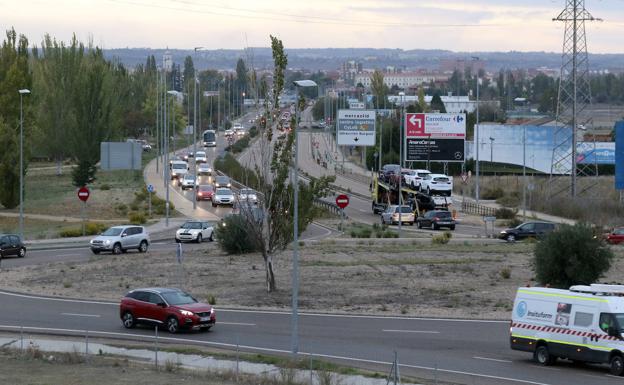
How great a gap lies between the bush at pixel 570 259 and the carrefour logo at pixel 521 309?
12282 millimetres

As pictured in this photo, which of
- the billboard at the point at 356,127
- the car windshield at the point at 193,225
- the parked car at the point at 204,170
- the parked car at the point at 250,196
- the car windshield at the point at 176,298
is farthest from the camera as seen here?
the parked car at the point at 204,170

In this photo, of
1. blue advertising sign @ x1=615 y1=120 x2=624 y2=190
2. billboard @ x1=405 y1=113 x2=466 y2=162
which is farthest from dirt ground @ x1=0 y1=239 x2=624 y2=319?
billboard @ x1=405 y1=113 x2=466 y2=162

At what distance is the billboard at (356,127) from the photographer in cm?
10194

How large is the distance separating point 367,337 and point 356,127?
73365mm

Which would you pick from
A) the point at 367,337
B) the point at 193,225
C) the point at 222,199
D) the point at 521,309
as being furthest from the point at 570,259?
the point at 222,199

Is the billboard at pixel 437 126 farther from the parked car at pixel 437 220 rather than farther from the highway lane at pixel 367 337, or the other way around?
the highway lane at pixel 367 337

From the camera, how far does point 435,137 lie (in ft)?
310

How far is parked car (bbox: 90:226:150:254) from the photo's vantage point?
175 ft

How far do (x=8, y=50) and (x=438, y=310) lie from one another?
201 feet

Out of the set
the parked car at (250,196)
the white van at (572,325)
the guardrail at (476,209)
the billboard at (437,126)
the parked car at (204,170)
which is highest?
the billboard at (437,126)

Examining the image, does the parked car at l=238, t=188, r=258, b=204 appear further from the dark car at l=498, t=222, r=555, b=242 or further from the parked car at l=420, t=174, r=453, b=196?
the parked car at l=420, t=174, r=453, b=196

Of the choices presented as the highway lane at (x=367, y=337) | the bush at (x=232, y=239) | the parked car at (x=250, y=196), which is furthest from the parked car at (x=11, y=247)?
the parked car at (x=250, y=196)

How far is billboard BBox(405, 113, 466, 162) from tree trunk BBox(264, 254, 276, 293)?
55946mm

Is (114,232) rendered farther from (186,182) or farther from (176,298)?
(186,182)
